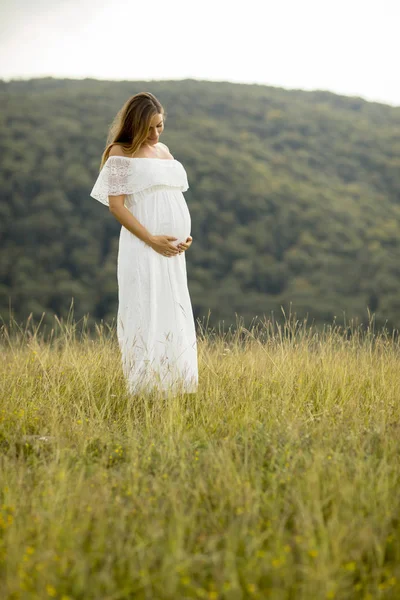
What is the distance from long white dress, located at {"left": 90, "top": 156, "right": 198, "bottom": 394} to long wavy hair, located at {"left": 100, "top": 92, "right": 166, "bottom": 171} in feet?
0.41

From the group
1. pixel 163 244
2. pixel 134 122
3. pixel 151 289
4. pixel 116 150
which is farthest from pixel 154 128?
pixel 151 289

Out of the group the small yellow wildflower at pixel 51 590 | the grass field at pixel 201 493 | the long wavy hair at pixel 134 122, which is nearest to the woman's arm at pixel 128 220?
the long wavy hair at pixel 134 122

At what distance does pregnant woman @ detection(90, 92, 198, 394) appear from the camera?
4.13m

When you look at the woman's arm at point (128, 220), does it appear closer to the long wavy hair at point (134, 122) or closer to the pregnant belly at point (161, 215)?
the pregnant belly at point (161, 215)

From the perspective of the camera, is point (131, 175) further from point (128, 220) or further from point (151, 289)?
point (151, 289)

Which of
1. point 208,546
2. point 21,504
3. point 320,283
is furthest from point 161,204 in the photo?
point 320,283

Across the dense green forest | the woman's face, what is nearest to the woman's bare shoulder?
the woman's face

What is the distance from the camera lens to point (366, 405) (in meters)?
4.12

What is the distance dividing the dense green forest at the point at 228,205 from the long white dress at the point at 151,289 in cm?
2496

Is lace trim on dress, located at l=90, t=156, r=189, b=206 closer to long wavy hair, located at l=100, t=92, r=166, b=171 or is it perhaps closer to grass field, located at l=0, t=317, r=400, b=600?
long wavy hair, located at l=100, t=92, r=166, b=171

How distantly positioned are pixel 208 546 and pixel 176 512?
0.80ft

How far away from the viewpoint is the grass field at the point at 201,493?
2.12m

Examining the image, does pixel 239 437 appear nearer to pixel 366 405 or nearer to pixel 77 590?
pixel 366 405

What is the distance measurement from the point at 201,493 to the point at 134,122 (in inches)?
96.1
